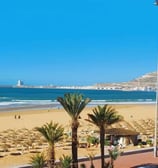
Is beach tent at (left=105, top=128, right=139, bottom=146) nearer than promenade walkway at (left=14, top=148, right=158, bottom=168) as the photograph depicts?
No

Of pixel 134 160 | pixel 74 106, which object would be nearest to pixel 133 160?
pixel 134 160

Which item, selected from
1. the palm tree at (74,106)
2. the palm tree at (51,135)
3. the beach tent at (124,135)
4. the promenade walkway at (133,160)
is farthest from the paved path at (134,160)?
the palm tree at (51,135)


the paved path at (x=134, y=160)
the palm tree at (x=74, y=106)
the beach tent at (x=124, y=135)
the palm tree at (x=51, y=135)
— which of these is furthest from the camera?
the beach tent at (x=124, y=135)

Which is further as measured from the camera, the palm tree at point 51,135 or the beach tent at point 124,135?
the beach tent at point 124,135

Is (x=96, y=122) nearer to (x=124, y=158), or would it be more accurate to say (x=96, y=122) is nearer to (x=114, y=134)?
(x=124, y=158)

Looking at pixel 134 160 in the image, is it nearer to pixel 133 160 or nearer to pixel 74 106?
pixel 133 160

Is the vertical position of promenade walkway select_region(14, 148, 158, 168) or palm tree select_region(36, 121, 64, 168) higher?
palm tree select_region(36, 121, 64, 168)

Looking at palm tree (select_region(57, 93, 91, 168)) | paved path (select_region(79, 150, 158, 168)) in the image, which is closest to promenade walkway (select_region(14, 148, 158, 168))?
paved path (select_region(79, 150, 158, 168))

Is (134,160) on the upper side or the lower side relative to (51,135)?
lower

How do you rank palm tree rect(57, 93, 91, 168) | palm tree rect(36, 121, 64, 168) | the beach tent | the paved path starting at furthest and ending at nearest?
the beach tent → the paved path → palm tree rect(57, 93, 91, 168) → palm tree rect(36, 121, 64, 168)

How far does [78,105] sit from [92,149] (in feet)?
29.1

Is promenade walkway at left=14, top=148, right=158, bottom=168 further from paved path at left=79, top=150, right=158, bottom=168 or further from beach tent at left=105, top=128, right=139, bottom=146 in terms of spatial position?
beach tent at left=105, top=128, right=139, bottom=146

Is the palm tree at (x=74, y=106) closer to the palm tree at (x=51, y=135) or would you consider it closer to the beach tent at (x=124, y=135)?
the palm tree at (x=51, y=135)

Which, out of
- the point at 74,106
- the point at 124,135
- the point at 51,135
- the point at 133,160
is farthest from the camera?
the point at 124,135
